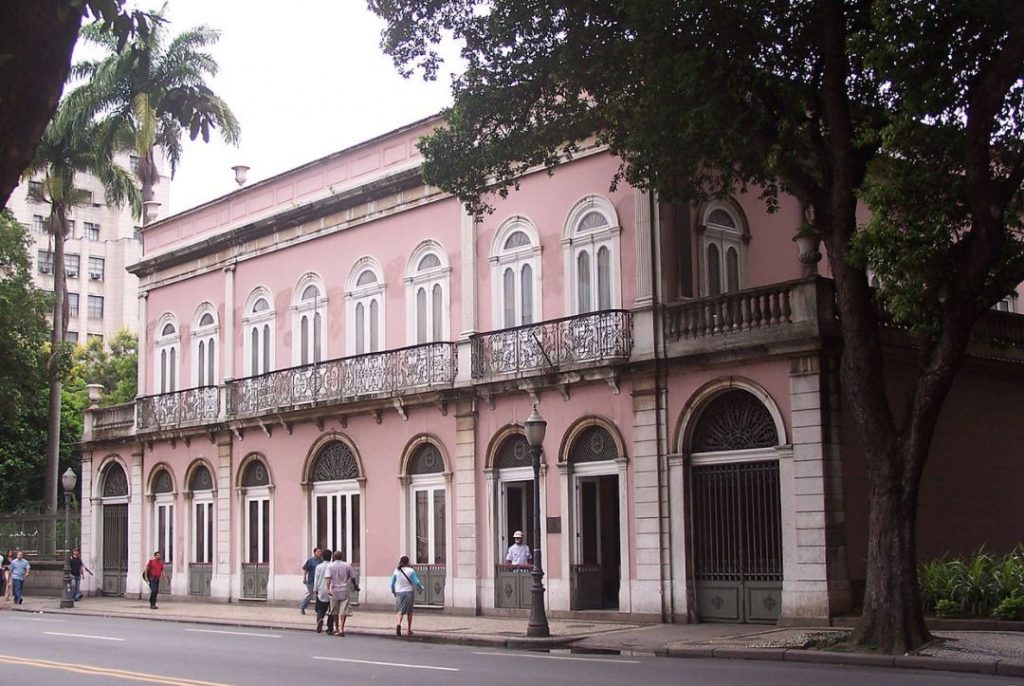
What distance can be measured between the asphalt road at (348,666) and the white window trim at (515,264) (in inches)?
292

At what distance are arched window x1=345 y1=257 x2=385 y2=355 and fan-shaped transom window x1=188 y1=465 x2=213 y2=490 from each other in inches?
265

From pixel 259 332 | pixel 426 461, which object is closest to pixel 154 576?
pixel 259 332

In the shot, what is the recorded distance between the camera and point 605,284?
2512cm

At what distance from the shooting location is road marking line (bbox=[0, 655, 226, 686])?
46.8ft

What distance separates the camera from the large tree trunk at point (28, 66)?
7.56 m

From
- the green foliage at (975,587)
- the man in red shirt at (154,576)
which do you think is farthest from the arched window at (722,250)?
the man in red shirt at (154,576)

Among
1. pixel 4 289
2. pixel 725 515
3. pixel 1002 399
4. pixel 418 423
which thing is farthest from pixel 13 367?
pixel 1002 399

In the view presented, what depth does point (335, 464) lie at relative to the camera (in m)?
30.9

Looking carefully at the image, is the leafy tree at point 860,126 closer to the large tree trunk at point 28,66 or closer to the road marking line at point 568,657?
the road marking line at point 568,657

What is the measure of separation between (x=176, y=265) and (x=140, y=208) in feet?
31.4

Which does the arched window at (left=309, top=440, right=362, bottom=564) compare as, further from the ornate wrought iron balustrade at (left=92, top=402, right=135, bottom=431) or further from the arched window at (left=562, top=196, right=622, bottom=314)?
the ornate wrought iron balustrade at (left=92, top=402, right=135, bottom=431)

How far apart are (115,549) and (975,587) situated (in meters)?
26.4

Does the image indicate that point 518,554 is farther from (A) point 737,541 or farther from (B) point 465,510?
(A) point 737,541

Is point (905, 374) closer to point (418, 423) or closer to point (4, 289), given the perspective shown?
Result: point (418, 423)
